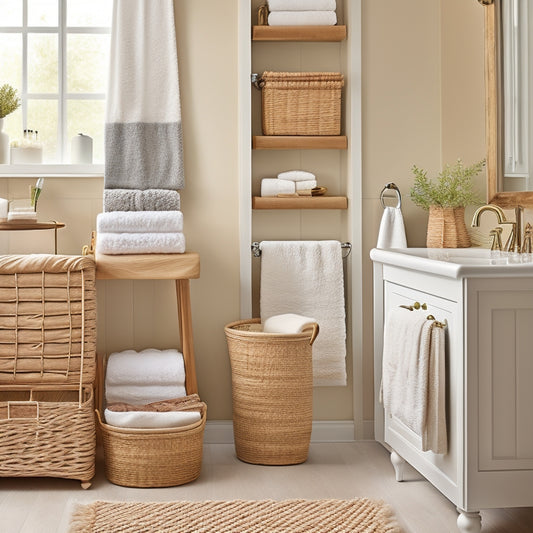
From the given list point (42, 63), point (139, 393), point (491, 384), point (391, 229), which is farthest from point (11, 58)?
point (491, 384)

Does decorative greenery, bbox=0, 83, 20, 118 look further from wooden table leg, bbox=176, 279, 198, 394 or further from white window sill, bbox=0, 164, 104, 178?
wooden table leg, bbox=176, 279, 198, 394

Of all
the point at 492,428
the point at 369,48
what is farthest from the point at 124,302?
the point at 492,428

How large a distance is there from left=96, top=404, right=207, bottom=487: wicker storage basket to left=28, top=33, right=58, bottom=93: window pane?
1483mm

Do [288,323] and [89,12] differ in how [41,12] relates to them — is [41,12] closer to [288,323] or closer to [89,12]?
[89,12]

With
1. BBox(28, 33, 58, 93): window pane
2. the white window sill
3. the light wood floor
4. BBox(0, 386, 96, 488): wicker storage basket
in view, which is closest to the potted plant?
the light wood floor

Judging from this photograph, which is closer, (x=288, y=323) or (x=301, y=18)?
(x=288, y=323)

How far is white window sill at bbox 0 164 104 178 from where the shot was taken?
10.3 ft

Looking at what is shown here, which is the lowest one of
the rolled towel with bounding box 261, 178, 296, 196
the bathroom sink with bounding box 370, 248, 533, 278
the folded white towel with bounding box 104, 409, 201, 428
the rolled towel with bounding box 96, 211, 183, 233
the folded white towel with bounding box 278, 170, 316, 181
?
the folded white towel with bounding box 104, 409, 201, 428

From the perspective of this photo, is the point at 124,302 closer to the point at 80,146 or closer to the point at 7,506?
the point at 80,146

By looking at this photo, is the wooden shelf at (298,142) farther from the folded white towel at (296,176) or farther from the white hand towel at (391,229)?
the white hand towel at (391,229)

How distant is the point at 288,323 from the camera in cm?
295

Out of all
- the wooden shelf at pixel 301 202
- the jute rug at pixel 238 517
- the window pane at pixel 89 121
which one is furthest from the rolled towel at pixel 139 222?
the jute rug at pixel 238 517

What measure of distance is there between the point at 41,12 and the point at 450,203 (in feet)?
Answer: 6.06

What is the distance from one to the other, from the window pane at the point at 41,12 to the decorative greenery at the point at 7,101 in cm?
32
